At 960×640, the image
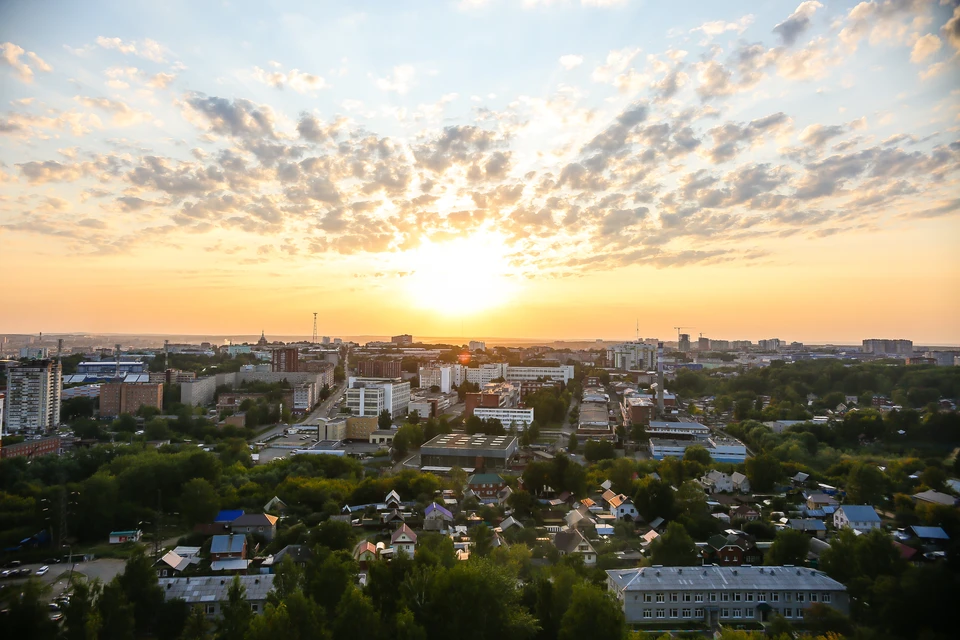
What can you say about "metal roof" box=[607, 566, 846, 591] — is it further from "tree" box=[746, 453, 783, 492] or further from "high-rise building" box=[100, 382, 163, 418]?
"high-rise building" box=[100, 382, 163, 418]

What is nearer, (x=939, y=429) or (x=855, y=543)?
(x=855, y=543)

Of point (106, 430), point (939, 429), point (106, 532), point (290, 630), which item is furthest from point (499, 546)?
point (106, 430)

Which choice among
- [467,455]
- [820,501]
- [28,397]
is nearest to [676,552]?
[820,501]

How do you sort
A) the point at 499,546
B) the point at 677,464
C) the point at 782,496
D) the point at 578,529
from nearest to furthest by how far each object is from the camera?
the point at 499,546, the point at 578,529, the point at 782,496, the point at 677,464

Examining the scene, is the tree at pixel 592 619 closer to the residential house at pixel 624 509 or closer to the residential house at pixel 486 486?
the residential house at pixel 624 509

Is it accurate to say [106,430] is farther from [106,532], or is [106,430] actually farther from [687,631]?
[687,631]

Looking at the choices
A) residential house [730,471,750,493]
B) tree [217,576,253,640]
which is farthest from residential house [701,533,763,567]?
tree [217,576,253,640]

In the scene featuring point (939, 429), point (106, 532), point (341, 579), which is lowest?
point (106, 532)

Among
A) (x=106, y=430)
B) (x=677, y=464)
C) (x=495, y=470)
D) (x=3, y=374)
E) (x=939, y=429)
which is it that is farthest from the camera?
(x=3, y=374)
